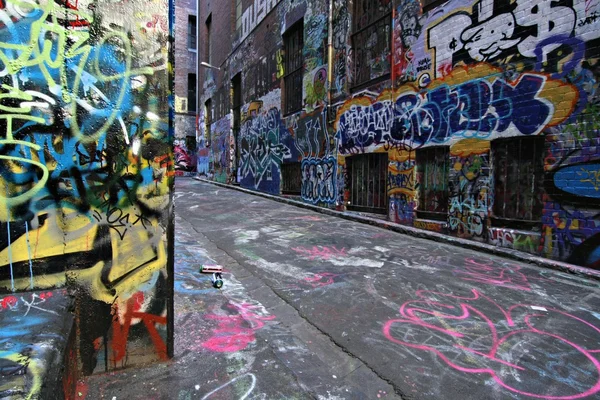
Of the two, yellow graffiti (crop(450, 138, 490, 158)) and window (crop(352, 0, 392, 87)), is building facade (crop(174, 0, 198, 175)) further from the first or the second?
yellow graffiti (crop(450, 138, 490, 158))

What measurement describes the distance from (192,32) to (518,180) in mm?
33434

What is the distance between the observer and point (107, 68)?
2129 millimetres

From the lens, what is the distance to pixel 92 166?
6.95 feet

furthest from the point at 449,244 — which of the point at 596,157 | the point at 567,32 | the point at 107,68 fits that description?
the point at 107,68

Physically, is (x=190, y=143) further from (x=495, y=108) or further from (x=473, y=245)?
(x=473, y=245)

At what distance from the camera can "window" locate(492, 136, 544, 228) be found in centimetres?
575

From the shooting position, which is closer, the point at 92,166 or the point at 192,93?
the point at 92,166

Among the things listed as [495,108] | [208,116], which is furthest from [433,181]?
[208,116]

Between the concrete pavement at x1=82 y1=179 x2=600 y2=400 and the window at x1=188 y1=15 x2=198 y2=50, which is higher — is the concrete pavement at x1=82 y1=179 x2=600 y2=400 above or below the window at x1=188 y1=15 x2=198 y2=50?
below

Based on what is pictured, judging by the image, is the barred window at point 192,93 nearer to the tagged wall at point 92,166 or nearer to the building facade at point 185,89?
the building facade at point 185,89

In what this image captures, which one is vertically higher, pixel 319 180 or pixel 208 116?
pixel 208 116

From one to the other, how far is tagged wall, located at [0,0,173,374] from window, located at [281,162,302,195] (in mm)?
10709

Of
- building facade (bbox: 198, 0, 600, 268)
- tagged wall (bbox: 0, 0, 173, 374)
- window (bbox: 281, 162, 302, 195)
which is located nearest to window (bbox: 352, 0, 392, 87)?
building facade (bbox: 198, 0, 600, 268)

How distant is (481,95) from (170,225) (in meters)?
6.23
